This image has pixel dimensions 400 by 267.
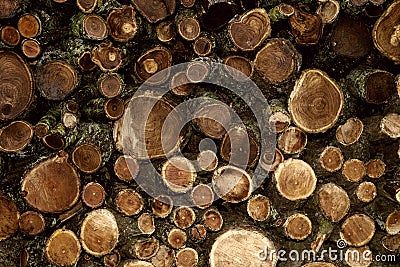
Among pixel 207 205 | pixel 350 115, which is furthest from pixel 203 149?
pixel 350 115

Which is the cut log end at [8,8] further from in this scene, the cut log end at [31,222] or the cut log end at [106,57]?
the cut log end at [31,222]

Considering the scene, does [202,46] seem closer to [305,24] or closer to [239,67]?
[239,67]

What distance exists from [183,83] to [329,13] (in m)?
0.89

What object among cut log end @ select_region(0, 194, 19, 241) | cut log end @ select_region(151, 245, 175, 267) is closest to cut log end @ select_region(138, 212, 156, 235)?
cut log end @ select_region(151, 245, 175, 267)

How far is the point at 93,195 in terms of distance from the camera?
259 cm

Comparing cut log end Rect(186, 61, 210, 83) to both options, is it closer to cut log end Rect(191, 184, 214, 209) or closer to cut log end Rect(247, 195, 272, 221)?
cut log end Rect(191, 184, 214, 209)

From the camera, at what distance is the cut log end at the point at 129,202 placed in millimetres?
2594

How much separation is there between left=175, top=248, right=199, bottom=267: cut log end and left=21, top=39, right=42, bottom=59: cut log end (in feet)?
4.23

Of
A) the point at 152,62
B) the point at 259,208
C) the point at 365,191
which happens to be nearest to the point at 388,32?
the point at 365,191

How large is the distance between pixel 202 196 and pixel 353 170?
2.73 ft

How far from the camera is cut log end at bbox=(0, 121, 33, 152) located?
2.61 meters

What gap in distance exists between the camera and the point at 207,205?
2.63 meters

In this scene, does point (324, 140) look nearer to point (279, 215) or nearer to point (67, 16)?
point (279, 215)

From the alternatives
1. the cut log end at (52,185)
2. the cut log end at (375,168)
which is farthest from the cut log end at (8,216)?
the cut log end at (375,168)
